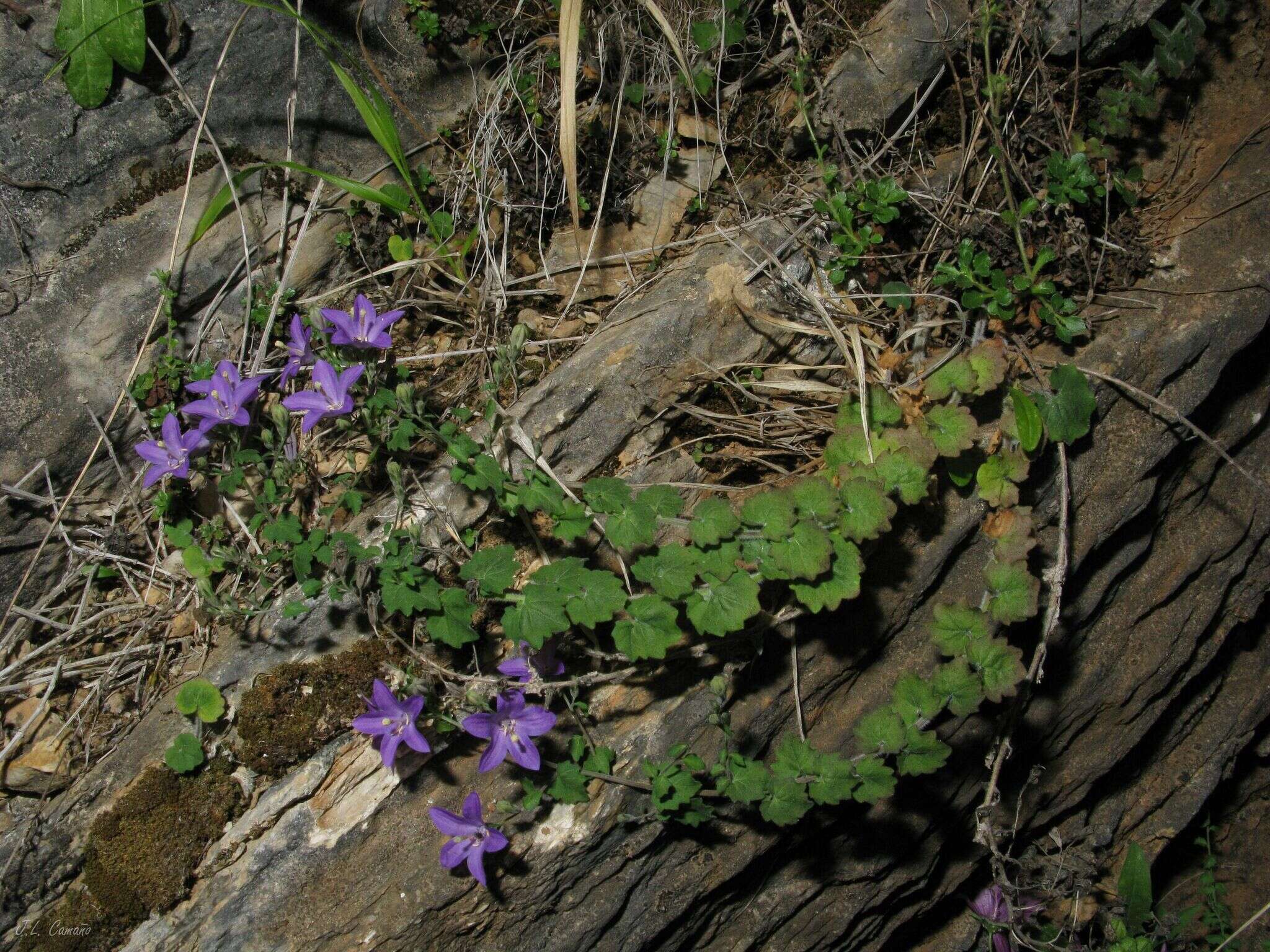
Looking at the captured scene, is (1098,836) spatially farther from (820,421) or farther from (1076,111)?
(1076,111)

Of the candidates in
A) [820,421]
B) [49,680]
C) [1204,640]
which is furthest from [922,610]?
[49,680]

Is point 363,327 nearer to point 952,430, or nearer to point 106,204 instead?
point 106,204

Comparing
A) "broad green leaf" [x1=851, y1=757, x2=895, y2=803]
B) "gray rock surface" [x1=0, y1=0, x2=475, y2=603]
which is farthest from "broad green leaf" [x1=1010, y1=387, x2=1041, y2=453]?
"gray rock surface" [x1=0, y1=0, x2=475, y2=603]

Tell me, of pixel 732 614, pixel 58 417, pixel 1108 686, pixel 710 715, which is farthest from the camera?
→ pixel 1108 686

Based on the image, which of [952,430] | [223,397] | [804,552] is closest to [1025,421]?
[952,430]

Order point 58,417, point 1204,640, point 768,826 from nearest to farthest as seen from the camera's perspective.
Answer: point 768,826 → point 58,417 → point 1204,640

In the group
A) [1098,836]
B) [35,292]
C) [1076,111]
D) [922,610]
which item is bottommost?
[1098,836]
